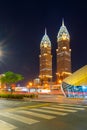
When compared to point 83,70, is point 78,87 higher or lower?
lower

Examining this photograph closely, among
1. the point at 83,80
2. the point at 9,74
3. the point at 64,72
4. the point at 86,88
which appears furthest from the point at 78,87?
the point at 64,72

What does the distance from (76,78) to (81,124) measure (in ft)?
96.3

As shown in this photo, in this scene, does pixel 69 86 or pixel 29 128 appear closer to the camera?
pixel 29 128

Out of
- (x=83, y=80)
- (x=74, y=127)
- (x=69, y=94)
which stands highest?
(x=83, y=80)

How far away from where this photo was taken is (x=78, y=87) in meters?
35.6

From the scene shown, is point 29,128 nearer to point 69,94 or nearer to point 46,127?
point 46,127

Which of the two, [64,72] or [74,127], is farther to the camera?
[64,72]

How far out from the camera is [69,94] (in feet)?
121

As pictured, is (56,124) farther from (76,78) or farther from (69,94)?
(76,78)

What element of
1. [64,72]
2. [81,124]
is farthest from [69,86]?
[64,72]

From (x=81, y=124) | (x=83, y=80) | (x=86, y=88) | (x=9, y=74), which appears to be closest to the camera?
(x=81, y=124)

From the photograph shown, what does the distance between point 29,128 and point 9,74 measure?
41.7m

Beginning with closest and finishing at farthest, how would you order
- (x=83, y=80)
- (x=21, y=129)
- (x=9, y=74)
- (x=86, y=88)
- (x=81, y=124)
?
(x=21, y=129) → (x=81, y=124) → (x=86, y=88) → (x=83, y=80) → (x=9, y=74)

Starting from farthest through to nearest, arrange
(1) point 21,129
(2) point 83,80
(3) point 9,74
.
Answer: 1. (3) point 9,74
2. (2) point 83,80
3. (1) point 21,129
